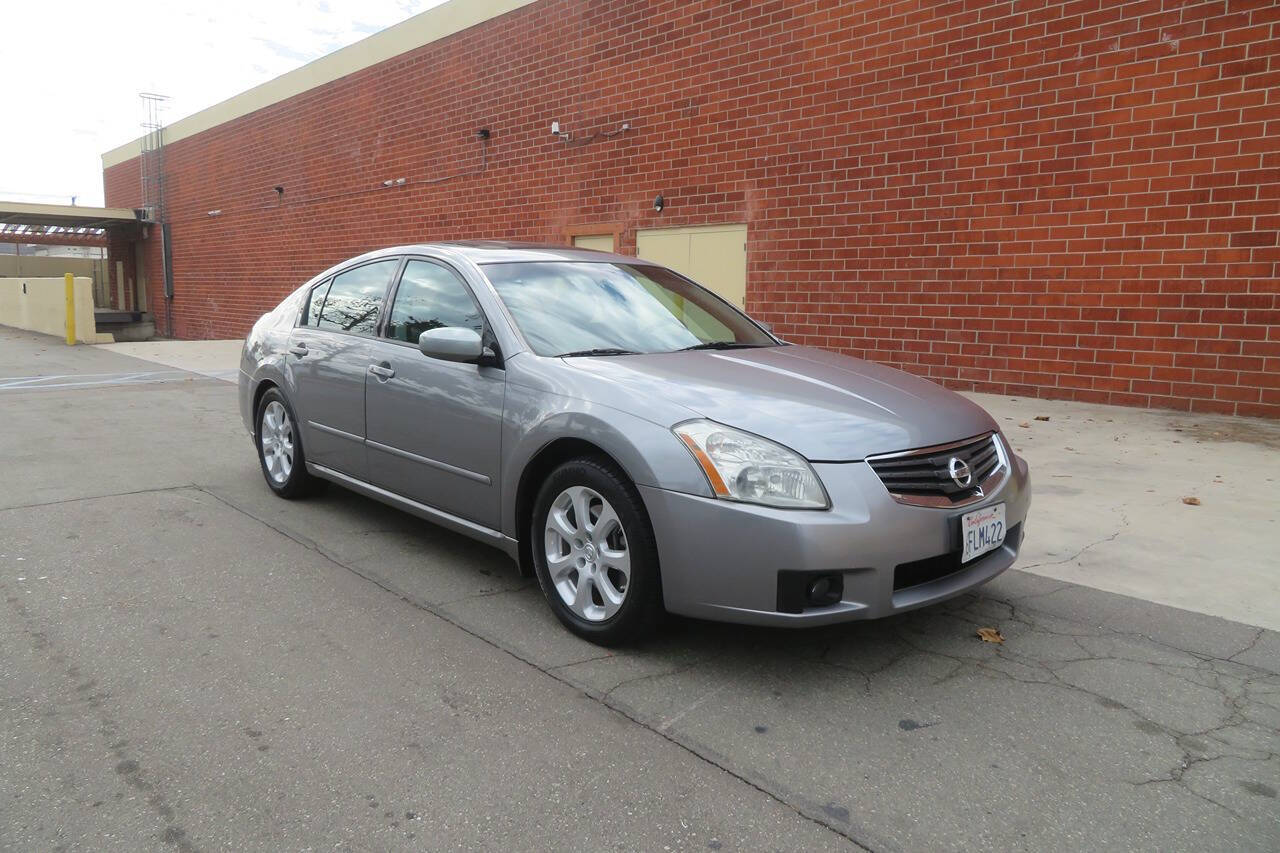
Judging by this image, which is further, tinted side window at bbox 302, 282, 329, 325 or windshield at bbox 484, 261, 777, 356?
tinted side window at bbox 302, 282, 329, 325

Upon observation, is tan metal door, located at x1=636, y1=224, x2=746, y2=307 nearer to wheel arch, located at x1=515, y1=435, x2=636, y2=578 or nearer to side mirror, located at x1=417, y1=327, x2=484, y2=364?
side mirror, located at x1=417, y1=327, x2=484, y2=364

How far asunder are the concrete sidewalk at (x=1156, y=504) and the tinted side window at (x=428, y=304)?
2.96 meters

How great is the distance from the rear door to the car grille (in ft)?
9.11

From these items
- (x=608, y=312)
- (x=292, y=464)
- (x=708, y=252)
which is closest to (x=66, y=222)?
(x=708, y=252)

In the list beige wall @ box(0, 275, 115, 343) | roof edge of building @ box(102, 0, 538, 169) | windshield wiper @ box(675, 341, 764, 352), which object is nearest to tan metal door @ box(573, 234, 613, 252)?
roof edge of building @ box(102, 0, 538, 169)

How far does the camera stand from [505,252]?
4645mm

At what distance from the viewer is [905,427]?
11.1ft

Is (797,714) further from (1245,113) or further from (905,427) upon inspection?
(1245,113)

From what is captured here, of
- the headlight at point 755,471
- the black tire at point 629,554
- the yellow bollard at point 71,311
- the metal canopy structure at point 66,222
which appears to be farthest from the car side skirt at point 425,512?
the metal canopy structure at point 66,222

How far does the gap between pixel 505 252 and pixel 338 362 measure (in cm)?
115

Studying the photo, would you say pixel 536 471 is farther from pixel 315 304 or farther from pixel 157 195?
pixel 157 195

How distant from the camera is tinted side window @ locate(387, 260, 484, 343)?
14.3ft

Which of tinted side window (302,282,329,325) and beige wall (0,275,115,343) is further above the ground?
tinted side window (302,282,329,325)

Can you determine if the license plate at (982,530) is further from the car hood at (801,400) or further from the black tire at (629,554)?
the black tire at (629,554)
